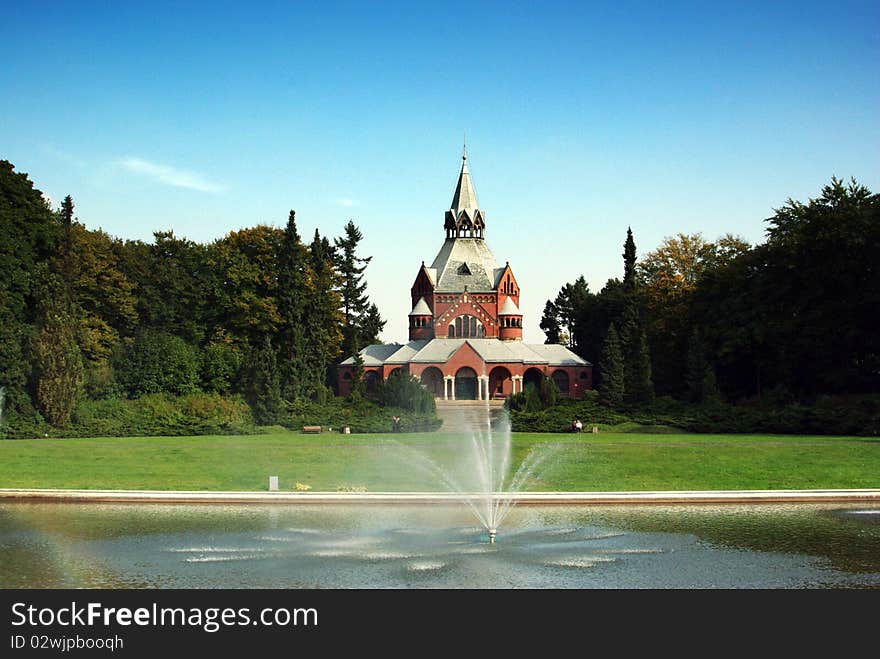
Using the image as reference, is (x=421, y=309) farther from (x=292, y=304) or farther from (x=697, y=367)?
(x=697, y=367)

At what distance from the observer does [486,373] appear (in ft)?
275

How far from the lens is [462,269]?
9512 cm

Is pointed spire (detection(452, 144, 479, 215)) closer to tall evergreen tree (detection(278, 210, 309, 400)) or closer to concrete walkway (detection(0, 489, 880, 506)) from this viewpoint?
tall evergreen tree (detection(278, 210, 309, 400))

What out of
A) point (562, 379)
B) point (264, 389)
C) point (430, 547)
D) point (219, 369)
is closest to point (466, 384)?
point (562, 379)

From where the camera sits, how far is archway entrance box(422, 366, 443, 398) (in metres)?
85.2

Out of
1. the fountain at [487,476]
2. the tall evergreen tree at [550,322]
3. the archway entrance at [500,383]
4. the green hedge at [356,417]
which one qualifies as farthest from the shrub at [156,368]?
the tall evergreen tree at [550,322]

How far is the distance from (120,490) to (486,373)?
59143 millimetres

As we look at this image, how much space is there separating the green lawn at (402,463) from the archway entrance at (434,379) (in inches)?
1693

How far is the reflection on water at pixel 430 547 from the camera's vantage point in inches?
647

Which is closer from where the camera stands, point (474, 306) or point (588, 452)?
point (588, 452)

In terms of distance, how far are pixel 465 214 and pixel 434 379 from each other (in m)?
22.7

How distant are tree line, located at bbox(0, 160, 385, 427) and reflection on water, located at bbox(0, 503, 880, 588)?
26874mm

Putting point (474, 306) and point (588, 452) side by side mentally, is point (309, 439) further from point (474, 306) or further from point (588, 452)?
point (474, 306)
